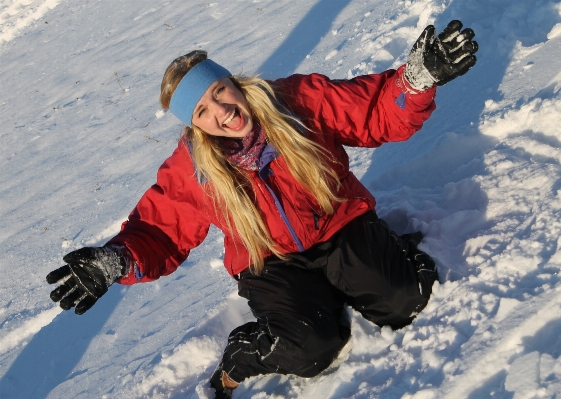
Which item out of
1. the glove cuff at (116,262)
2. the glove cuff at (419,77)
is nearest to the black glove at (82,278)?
the glove cuff at (116,262)

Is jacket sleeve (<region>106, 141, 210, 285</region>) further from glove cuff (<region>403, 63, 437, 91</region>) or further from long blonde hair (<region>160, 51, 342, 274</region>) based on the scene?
glove cuff (<region>403, 63, 437, 91</region>)

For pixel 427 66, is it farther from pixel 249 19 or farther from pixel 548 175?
pixel 249 19

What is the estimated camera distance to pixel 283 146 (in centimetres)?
234

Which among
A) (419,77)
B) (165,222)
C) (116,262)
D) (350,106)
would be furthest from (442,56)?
(116,262)

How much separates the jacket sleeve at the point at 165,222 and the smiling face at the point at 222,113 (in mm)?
197

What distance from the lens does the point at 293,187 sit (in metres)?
2.38

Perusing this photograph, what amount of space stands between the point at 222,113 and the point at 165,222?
60 centimetres

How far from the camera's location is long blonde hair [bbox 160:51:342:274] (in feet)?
7.63

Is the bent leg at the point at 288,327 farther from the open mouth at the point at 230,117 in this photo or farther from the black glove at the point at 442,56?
the black glove at the point at 442,56

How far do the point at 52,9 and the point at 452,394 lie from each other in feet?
28.4

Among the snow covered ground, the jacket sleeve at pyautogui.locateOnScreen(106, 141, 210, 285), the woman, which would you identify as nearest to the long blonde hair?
Answer: the woman

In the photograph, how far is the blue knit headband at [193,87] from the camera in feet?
7.61

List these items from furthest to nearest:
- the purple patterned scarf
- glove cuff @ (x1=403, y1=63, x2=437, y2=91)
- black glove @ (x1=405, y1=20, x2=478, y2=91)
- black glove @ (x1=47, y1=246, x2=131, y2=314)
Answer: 1. the purple patterned scarf
2. black glove @ (x1=47, y1=246, x2=131, y2=314)
3. glove cuff @ (x1=403, y1=63, x2=437, y2=91)
4. black glove @ (x1=405, y1=20, x2=478, y2=91)

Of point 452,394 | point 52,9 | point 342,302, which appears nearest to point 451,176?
point 342,302
